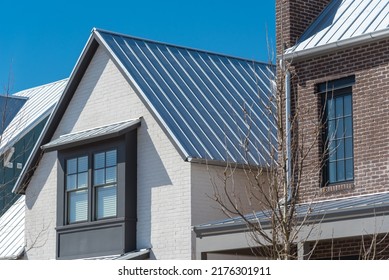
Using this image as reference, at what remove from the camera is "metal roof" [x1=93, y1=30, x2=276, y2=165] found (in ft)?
79.9

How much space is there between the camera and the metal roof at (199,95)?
2436 centimetres

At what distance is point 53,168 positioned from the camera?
27875mm

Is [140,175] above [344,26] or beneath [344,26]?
beneath

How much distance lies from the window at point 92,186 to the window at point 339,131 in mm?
6259

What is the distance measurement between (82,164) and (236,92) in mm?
4652

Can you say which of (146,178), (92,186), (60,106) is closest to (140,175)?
(146,178)

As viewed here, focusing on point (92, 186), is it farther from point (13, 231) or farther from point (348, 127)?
point (348, 127)

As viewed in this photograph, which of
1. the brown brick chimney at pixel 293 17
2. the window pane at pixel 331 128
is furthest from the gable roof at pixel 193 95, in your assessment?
the window pane at pixel 331 128

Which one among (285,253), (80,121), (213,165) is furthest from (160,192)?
(285,253)

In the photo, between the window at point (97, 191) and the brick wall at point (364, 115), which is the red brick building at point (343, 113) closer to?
the brick wall at point (364, 115)

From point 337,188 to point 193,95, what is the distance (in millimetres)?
6582

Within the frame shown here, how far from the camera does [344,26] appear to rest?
22.0 m

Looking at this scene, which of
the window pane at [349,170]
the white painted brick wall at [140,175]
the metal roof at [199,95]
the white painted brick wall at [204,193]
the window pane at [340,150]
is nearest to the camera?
the window pane at [349,170]

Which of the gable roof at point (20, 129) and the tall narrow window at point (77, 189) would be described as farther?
the gable roof at point (20, 129)
